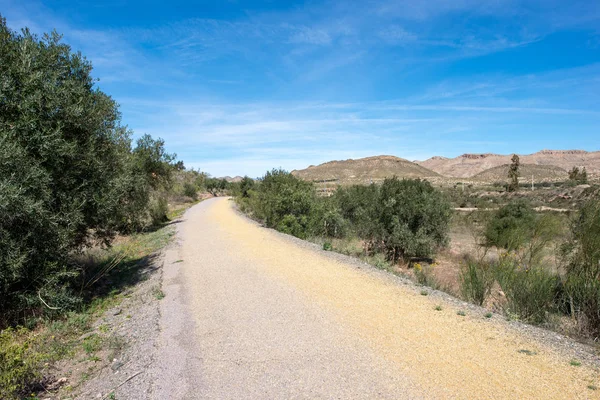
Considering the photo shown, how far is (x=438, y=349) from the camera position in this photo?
4.71 meters

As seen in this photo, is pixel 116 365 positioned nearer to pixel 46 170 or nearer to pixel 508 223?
pixel 46 170

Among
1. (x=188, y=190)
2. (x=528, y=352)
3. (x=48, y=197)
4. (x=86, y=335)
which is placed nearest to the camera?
(x=528, y=352)

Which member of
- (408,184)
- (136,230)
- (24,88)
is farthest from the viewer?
(136,230)

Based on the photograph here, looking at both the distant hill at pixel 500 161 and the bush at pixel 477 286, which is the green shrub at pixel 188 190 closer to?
the bush at pixel 477 286

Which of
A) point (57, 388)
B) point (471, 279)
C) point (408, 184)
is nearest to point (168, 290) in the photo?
point (57, 388)

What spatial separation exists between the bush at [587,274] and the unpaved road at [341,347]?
1.30 meters

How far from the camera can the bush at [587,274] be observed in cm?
554

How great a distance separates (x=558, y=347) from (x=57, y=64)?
11.1 metres

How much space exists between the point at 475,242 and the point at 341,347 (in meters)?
13.5

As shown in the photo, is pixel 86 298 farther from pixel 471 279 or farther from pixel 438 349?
pixel 471 279

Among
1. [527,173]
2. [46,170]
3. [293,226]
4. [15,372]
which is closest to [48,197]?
[46,170]

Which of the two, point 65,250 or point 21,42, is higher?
point 21,42

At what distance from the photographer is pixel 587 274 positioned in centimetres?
624

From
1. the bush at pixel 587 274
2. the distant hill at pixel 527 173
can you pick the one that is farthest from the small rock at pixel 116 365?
the distant hill at pixel 527 173
